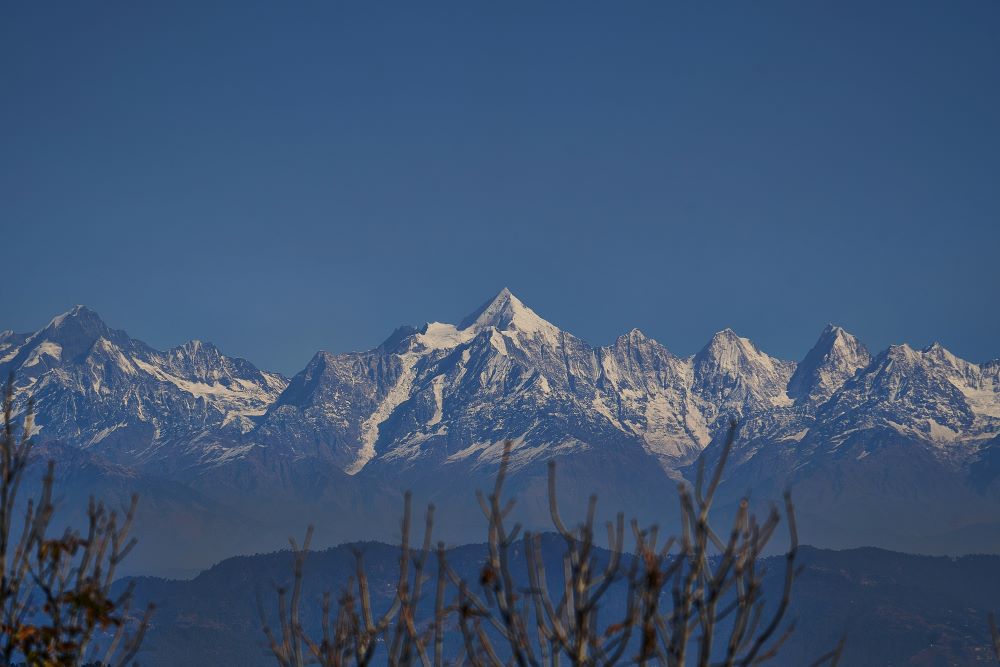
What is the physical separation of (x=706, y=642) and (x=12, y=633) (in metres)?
10.1

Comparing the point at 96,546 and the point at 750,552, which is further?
the point at 96,546

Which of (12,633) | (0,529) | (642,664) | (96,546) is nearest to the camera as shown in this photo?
(642,664)

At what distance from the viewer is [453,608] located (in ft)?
55.8

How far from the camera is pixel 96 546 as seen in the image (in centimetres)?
2316

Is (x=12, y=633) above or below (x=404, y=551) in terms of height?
below

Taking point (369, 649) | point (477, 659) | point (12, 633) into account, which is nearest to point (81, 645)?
point (12, 633)

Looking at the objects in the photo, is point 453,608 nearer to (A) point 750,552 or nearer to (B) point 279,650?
(A) point 750,552

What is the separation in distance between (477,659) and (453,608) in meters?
2.60

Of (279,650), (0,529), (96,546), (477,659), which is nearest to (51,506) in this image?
(0,529)

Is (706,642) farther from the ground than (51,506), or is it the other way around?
(51,506)

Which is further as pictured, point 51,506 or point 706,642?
point 51,506

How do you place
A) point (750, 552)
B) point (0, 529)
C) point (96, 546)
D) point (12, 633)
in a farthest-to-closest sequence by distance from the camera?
1. point (96, 546)
2. point (0, 529)
3. point (12, 633)
4. point (750, 552)

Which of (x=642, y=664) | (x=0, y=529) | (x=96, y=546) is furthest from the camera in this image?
(x=96, y=546)

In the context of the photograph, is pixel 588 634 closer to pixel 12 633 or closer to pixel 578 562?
pixel 578 562
